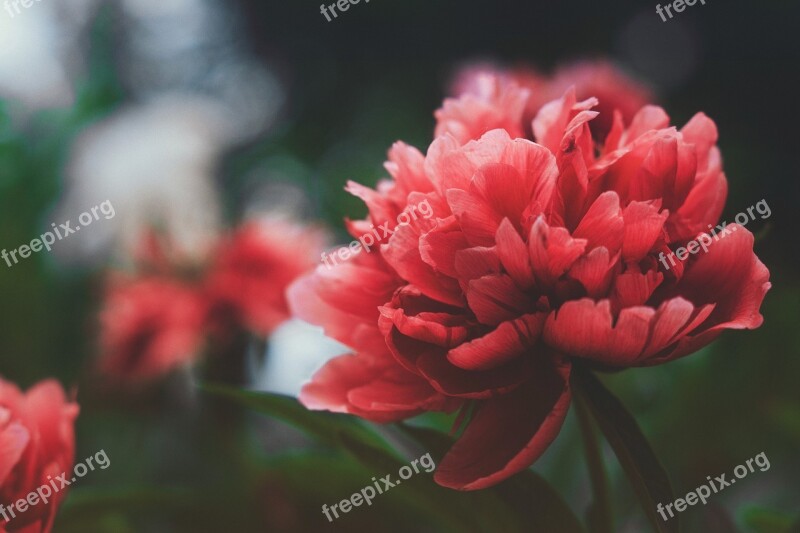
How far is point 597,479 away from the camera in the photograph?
0.85ft

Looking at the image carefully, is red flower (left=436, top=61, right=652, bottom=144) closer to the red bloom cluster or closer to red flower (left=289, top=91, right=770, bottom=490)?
red flower (left=289, top=91, right=770, bottom=490)

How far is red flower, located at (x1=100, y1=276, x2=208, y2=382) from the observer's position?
0.58 m

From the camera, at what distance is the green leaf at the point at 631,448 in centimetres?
21

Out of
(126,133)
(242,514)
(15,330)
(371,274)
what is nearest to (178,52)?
(126,133)

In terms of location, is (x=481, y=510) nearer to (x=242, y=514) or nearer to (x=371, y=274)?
(x=371, y=274)

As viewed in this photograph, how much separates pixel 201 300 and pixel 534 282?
42 centimetres

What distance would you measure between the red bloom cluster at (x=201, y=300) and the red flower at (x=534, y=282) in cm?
32

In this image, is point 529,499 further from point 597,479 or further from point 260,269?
point 260,269

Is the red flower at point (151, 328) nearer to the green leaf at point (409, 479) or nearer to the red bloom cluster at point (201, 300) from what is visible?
the red bloom cluster at point (201, 300)

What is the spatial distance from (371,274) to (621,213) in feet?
0.28

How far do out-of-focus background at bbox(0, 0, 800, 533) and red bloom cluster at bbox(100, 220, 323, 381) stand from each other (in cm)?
4

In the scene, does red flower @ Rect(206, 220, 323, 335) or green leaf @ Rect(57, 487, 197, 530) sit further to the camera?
red flower @ Rect(206, 220, 323, 335)

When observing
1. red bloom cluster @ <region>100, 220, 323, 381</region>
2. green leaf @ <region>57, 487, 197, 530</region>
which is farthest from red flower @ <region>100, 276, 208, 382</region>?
green leaf @ <region>57, 487, 197, 530</region>

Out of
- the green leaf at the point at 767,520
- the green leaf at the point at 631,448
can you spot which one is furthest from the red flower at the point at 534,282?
the green leaf at the point at 767,520
